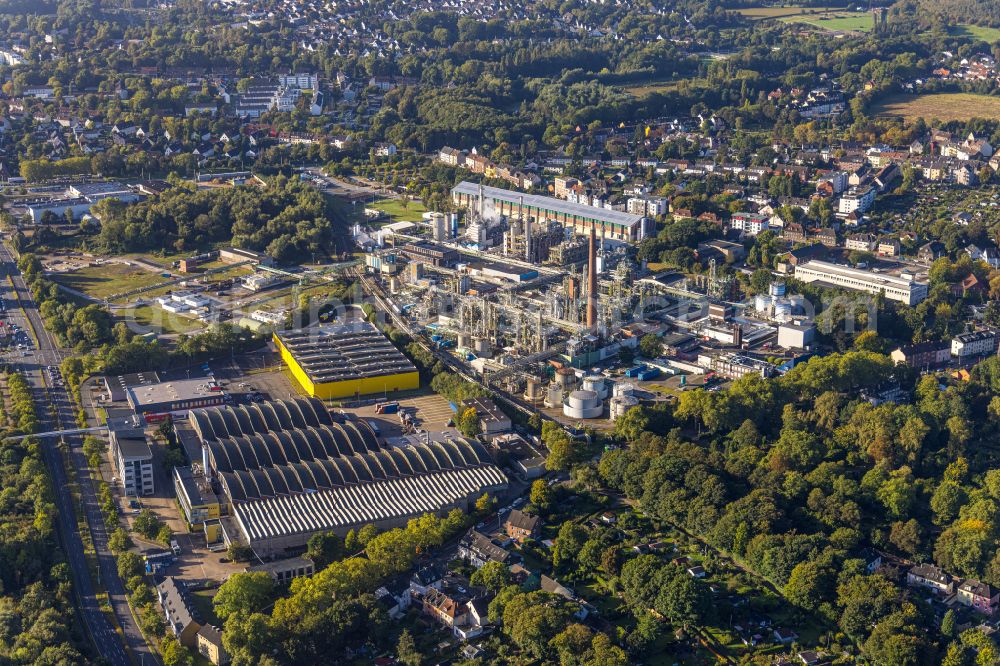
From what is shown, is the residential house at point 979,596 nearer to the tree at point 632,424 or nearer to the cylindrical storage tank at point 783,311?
the tree at point 632,424

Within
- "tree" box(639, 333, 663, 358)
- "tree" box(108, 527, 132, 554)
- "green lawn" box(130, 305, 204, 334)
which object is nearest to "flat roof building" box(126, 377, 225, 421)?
"green lawn" box(130, 305, 204, 334)

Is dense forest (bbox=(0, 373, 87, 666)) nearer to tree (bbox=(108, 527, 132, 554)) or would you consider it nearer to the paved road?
the paved road

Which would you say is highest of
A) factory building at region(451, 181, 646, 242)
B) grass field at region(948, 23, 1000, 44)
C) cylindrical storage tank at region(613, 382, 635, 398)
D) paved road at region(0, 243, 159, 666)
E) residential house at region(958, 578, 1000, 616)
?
grass field at region(948, 23, 1000, 44)

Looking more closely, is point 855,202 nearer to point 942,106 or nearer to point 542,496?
point 942,106

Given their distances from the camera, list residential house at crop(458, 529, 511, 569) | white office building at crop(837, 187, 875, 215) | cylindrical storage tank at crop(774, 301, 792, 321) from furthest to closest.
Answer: white office building at crop(837, 187, 875, 215)
cylindrical storage tank at crop(774, 301, 792, 321)
residential house at crop(458, 529, 511, 569)

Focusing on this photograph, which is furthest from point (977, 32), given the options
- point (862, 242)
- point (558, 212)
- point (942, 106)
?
point (558, 212)
